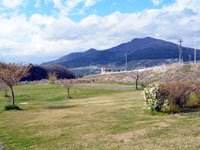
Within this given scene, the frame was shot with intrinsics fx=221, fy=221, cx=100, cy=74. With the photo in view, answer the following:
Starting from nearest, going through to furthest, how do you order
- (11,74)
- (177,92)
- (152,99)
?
(177,92) < (152,99) < (11,74)

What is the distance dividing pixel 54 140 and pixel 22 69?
16.8m

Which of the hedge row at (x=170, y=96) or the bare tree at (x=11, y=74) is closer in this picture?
the hedge row at (x=170, y=96)

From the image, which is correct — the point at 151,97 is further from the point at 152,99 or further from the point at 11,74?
the point at 11,74

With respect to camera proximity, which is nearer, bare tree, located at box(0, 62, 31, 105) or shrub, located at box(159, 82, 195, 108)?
shrub, located at box(159, 82, 195, 108)

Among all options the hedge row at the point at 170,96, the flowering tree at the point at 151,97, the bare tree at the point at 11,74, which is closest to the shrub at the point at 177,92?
the hedge row at the point at 170,96

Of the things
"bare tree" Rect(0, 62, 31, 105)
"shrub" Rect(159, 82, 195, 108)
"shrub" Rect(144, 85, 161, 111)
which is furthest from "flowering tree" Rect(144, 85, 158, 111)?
"bare tree" Rect(0, 62, 31, 105)

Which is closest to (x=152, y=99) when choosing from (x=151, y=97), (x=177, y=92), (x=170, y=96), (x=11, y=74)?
(x=151, y=97)

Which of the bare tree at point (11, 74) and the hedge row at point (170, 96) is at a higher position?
the bare tree at point (11, 74)

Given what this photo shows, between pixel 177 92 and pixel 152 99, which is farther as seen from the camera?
pixel 152 99

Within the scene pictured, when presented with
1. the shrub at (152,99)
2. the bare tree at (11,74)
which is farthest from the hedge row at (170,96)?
the bare tree at (11,74)

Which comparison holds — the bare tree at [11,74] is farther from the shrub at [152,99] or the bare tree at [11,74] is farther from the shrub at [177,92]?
the shrub at [177,92]

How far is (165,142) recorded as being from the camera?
7.81 meters

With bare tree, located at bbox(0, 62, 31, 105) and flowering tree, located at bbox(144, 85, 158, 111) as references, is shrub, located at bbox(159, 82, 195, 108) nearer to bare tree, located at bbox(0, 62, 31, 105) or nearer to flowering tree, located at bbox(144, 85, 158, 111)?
flowering tree, located at bbox(144, 85, 158, 111)

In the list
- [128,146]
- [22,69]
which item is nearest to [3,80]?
[22,69]
